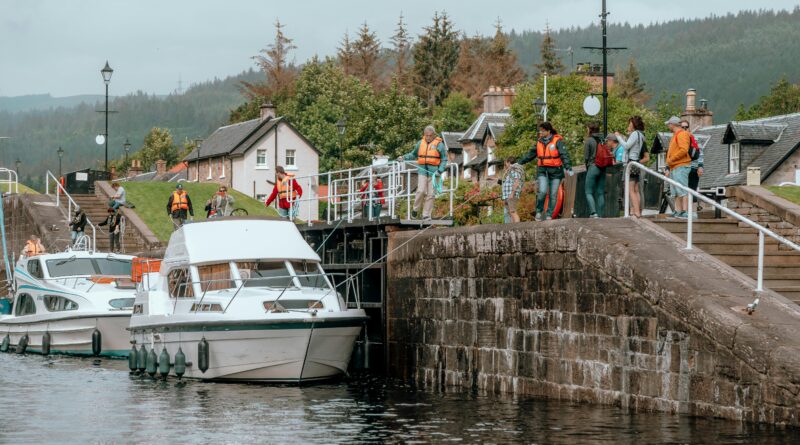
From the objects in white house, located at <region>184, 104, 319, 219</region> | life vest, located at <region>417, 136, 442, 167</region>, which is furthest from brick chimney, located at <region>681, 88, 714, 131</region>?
life vest, located at <region>417, 136, 442, 167</region>

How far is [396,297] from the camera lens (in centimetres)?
2550

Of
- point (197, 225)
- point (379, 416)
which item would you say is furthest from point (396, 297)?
point (379, 416)

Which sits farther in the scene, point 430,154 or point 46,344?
point 46,344

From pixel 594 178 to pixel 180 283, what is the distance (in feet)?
26.8

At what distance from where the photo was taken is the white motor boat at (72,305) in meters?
31.4

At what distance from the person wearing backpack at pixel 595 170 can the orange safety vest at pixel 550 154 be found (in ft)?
2.26

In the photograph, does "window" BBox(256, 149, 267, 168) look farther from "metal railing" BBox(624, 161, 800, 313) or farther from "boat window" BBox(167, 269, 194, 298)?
"metal railing" BBox(624, 161, 800, 313)

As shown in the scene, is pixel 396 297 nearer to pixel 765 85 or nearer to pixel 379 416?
pixel 379 416

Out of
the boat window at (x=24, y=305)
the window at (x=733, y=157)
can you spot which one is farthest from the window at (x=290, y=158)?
the boat window at (x=24, y=305)

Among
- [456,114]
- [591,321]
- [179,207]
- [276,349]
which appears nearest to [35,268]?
[179,207]

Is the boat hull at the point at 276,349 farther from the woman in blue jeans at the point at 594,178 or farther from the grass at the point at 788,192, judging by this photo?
the grass at the point at 788,192

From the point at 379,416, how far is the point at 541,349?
2.84 meters

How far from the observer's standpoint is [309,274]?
965 inches

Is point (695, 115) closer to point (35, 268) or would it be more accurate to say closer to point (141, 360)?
point (35, 268)
